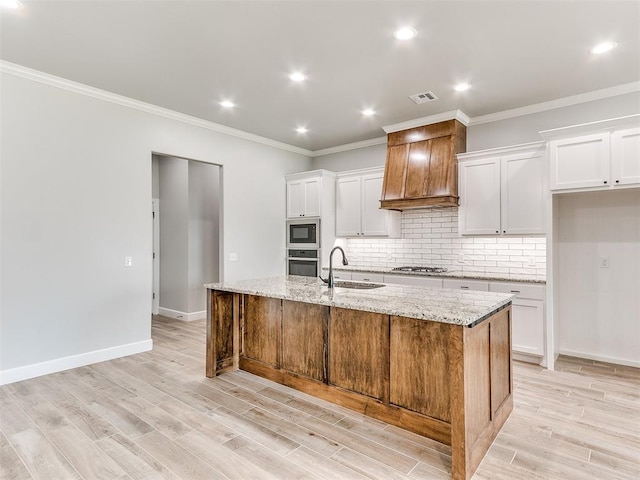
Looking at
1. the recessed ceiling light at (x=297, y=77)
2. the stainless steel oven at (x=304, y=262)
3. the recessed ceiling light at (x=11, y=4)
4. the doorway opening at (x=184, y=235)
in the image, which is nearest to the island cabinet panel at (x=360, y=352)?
the recessed ceiling light at (x=297, y=77)

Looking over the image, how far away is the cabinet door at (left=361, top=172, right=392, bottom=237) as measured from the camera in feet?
17.4

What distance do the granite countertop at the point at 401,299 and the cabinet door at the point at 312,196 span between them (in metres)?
2.47

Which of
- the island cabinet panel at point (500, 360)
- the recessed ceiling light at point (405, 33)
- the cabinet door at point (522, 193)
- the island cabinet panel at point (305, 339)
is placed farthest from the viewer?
the cabinet door at point (522, 193)

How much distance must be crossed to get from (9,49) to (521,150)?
490 centimetres

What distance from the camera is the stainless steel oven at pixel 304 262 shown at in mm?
5668

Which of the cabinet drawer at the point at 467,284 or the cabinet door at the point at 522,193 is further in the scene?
the cabinet drawer at the point at 467,284

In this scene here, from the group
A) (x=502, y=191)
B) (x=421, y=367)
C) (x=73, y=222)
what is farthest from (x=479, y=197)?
(x=73, y=222)

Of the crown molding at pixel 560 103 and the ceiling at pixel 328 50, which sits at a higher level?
the ceiling at pixel 328 50

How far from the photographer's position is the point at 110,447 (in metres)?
2.28

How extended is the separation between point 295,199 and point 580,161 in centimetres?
378

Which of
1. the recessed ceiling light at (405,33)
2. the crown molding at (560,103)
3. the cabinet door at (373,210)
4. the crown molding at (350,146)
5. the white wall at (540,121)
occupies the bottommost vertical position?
the cabinet door at (373,210)

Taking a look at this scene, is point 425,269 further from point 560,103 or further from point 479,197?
point 560,103

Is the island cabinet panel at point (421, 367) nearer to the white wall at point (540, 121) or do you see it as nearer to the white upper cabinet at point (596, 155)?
the white upper cabinet at point (596, 155)

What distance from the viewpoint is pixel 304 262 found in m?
5.81
